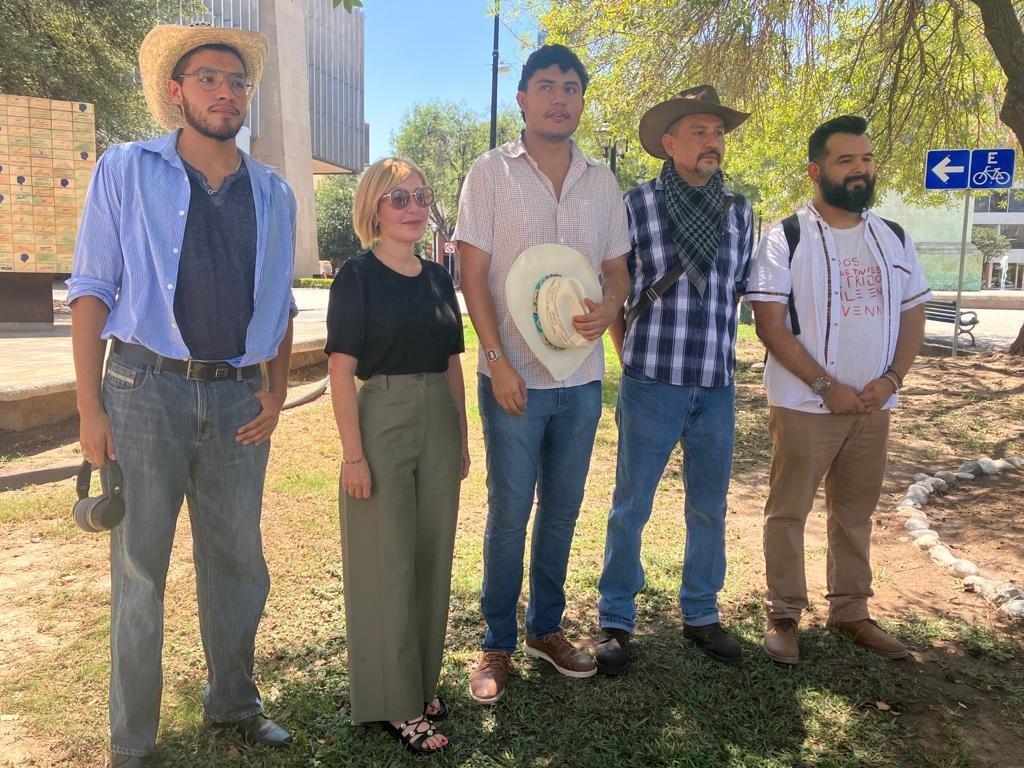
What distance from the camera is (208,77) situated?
2.55m

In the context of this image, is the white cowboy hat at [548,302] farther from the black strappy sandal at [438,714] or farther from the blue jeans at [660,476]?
the black strappy sandal at [438,714]

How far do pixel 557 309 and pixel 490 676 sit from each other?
153 cm

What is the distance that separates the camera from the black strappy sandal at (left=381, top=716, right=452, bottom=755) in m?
2.71

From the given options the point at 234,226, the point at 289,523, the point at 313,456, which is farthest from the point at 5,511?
the point at 234,226

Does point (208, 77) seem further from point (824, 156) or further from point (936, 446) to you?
point (936, 446)

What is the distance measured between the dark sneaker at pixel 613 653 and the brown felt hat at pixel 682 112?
2186 mm

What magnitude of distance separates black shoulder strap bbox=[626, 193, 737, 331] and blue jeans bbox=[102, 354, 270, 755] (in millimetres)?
1645

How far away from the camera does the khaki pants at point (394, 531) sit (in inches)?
106

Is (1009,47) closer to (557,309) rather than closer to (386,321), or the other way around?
(557,309)

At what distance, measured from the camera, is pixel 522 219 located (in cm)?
304

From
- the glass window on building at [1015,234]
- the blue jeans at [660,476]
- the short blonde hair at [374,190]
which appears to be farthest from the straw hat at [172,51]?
the glass window on building at [1015,234]

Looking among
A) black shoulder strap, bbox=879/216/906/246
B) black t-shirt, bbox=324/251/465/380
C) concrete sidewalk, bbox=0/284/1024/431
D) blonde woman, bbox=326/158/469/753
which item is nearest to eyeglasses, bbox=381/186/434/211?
blonde woman, bbox=326/158/469/753

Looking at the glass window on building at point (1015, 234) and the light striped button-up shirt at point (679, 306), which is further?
the glass window on building at point (1015, 234)

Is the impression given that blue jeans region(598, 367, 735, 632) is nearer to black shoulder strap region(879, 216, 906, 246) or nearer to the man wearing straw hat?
black shoulder strap region(879, 216, 906, 246)
